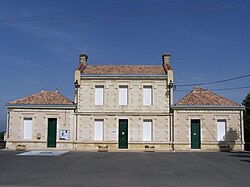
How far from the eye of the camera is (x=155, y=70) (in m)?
28.1

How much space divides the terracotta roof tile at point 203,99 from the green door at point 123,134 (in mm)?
4586

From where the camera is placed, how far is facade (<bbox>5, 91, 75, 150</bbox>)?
1039 inches

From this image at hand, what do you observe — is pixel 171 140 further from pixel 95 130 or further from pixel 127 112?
pixel 95 130

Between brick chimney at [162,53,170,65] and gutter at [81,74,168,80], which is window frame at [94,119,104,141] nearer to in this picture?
gutter at [81,74,168,80]

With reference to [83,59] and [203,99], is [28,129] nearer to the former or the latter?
[83,59]

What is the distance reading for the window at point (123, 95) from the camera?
27.0 m

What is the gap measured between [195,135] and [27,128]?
Result: 13.5 meters

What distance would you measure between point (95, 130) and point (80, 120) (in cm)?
146

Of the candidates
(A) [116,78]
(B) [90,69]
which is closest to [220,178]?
(A) [116,78]

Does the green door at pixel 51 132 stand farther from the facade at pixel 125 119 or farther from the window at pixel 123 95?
the window at pixel 123 95

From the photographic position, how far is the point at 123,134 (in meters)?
26.7

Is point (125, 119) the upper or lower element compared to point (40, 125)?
Answer: upper

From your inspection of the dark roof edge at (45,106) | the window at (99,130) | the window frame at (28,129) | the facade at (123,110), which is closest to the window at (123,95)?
the facade at (123,110)

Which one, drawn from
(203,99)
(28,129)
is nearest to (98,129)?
(28,129)
